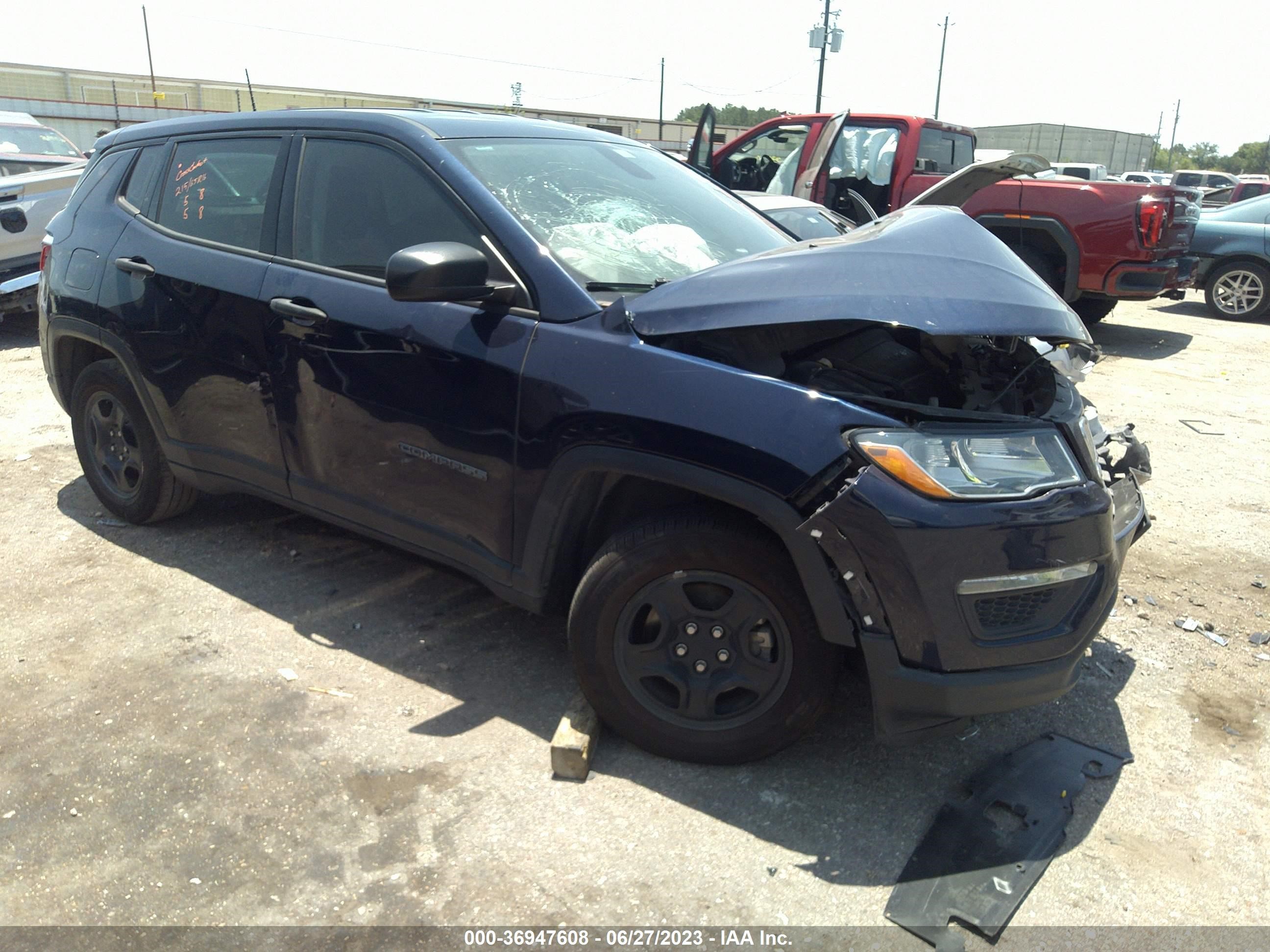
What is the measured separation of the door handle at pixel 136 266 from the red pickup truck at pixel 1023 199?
549 centimetres

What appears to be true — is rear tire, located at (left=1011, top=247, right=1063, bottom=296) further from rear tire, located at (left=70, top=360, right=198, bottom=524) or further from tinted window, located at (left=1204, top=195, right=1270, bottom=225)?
rear tire, located at (left=70, top=360, right=198, bottom=524)

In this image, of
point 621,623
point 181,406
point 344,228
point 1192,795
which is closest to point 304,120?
point 344,228

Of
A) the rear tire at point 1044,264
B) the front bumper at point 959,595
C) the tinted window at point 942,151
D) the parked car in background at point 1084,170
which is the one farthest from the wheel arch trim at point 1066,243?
the parked car in background at point 1084,170

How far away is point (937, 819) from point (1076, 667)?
1.83ft

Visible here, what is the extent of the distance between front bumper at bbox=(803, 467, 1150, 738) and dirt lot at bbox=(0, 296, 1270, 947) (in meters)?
0.47

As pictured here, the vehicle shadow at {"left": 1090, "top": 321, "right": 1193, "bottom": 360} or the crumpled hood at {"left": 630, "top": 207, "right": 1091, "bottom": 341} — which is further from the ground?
the crumpled hood at {"left": 630, "top": 207, "right": 1091, "bottom": 341}

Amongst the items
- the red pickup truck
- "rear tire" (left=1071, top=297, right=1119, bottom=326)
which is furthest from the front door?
"rear tire" (left=1071, top=297, right=1119, bottom=326)

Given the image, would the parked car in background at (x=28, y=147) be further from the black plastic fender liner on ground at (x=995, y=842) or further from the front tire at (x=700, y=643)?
the black plastic fender liner on ground at (x=995, y=842)

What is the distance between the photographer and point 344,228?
3.47 m

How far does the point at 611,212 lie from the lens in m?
3.40

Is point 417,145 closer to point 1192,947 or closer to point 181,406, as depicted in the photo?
point 181,406

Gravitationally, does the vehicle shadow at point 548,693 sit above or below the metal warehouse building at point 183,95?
below

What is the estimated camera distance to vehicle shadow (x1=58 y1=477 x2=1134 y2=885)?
2.73 meters

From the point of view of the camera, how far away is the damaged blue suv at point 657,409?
2.46 metres
